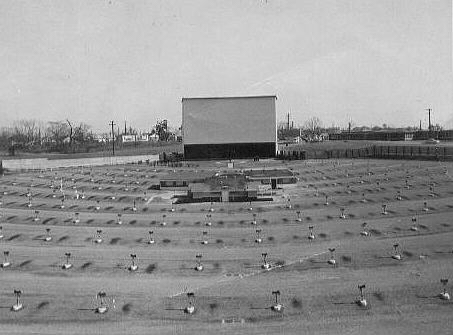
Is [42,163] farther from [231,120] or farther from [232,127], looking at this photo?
[231,120]

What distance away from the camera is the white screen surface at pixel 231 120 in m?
96.5

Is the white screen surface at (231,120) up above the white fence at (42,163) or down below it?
above

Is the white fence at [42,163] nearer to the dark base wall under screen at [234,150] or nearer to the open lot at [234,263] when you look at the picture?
the dark base wall under screen at [234,150]

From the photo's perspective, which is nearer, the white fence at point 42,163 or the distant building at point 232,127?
the white fence at point 42,163

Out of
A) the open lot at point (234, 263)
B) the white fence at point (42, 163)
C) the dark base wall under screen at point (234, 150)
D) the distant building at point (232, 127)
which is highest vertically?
the distant building at point (232, 127)

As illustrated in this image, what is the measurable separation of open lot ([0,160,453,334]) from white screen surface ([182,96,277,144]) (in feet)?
145

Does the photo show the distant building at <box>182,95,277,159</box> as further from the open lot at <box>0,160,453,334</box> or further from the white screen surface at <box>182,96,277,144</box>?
the open lot at <box>0,160,453,334</box>

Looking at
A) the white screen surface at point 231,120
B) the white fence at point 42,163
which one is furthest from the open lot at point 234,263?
the white screen surface at point 231,120

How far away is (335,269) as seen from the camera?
25.1m

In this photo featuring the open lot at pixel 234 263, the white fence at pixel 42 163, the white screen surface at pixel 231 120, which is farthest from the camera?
the white screen surface at pixel 231 120

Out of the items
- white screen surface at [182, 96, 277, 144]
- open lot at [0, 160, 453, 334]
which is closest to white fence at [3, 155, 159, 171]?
white screen surface at [182, 96, 277, 144]

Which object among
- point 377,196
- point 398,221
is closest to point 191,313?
point 398,221

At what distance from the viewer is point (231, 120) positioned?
9669 cm

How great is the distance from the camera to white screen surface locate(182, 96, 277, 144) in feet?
317
